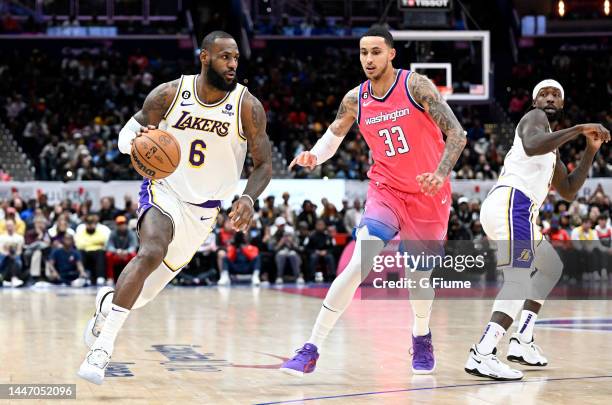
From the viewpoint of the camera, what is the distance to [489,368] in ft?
22.0

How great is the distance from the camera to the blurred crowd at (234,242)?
1797cm

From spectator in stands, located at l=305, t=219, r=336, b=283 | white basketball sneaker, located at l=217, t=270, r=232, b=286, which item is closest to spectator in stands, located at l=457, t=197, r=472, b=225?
spectator in stands, located at l=305, t=219, r=336, b=283

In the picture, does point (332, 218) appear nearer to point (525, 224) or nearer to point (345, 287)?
point (525, 224)

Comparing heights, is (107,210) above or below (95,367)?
above

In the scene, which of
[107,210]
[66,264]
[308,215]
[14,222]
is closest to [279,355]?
[66,264]

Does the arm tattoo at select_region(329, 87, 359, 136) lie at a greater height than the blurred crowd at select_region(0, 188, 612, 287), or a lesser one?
greater

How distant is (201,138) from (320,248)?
12433 mm

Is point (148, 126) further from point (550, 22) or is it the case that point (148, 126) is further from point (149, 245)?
point (550, 22)

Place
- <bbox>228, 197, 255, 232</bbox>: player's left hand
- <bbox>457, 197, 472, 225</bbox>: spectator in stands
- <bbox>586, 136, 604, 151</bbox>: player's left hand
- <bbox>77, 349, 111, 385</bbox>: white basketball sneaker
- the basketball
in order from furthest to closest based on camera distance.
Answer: <bbox>457, 197, 472, 225</bbox>: spectator in stands < <bbox>586, 136, 604, 151</bbox>: player's left hand < the basketball < <bbox>228, 197, 255, 232</bbox>: player's left hand < <bbox>77, 349, 111, 385</bbox>: white basketball sneaker

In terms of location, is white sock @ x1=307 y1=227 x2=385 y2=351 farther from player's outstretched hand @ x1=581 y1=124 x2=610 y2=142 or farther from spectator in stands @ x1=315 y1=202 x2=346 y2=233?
spectator in stands @ x1=315 y1=202 x2=346 y2=233

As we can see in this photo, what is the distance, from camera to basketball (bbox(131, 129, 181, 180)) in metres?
6.23

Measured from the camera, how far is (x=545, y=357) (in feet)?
25.6

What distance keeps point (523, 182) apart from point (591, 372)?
4.75ft

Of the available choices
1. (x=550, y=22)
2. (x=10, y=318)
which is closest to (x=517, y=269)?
(x=10, y=318)
